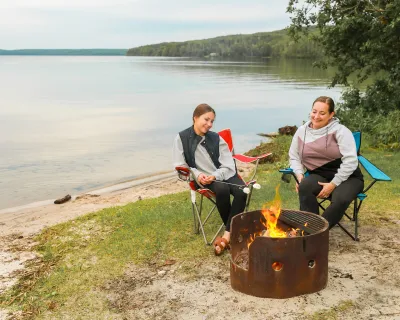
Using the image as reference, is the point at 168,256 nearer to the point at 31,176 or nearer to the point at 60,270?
the point at 60,270

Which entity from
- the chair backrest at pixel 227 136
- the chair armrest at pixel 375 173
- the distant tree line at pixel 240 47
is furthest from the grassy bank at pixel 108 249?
the distant tree line at pixel 240 47

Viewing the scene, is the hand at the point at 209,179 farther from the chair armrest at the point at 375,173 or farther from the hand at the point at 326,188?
the chair armrest at the point at 375,173

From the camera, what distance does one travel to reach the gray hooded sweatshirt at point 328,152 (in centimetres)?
416

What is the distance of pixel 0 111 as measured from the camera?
27109 mm

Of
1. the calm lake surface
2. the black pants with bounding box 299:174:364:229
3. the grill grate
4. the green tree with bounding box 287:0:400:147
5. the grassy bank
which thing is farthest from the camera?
the calm lake surface

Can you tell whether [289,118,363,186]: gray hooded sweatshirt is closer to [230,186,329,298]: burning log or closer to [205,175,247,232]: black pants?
[205,175,247,232]: black pants

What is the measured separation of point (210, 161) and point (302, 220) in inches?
48.8

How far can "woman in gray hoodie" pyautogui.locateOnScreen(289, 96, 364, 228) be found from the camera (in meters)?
4.11

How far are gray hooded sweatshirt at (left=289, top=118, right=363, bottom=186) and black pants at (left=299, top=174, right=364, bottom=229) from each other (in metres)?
0.08

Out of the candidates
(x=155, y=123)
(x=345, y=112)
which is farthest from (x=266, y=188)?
(x=155, y=123)

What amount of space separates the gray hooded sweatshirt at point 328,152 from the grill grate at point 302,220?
547 millimetres

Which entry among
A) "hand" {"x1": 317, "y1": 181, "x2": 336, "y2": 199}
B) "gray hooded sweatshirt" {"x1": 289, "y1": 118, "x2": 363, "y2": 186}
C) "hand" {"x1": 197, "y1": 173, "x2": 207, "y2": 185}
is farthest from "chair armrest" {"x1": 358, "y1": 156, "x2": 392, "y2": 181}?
"hand" {"x1": 197, "y1": 173, "x2": 207, "y2": 185}

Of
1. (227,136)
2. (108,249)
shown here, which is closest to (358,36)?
(227,136)

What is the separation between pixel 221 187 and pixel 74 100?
3106 cm
